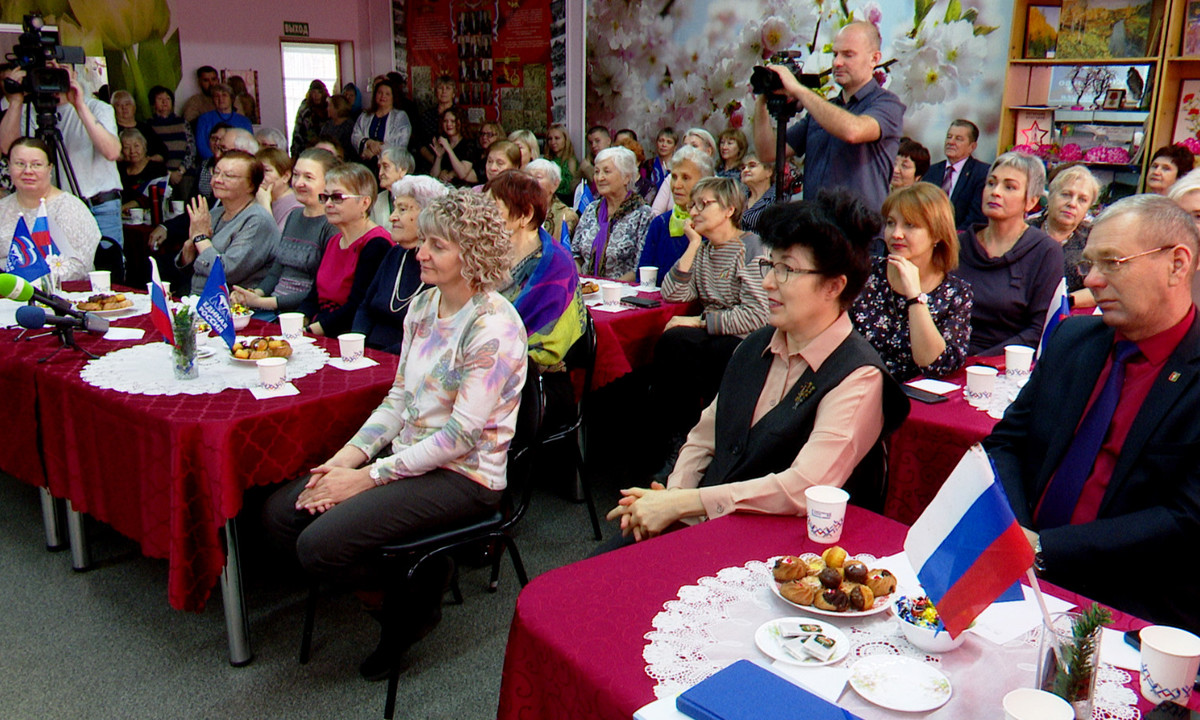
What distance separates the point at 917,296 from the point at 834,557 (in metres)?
1.48

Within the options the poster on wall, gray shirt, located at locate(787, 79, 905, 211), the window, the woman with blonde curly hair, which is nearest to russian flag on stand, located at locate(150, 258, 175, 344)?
the woman with blonde curly hair

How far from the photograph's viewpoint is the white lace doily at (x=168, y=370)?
8.07 feet

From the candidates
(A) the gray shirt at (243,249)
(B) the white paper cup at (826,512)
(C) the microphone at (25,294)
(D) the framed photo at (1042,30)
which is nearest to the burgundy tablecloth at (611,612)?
(B) the white paper cup at (826,512)

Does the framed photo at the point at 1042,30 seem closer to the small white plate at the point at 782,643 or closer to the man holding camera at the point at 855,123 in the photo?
the man holding camera at the point at 855,123

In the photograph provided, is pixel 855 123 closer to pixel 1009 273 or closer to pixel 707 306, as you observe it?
pixel 1009 273

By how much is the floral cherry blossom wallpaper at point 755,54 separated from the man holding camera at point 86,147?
417 cm

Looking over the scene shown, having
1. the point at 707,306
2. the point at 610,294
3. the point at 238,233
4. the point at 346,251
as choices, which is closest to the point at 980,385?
the point at 707,306

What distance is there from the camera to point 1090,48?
5.14 m

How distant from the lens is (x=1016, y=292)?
3213 millimetres

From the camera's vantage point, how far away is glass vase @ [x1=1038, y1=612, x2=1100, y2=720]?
1.03 meters

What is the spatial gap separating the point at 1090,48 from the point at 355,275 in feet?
14.1

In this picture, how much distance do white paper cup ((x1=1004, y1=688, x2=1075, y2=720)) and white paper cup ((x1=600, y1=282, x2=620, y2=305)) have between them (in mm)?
2872

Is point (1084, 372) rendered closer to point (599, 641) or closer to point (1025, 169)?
point (599, 641)

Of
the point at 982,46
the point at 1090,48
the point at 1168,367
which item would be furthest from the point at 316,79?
the point at 1168,367
